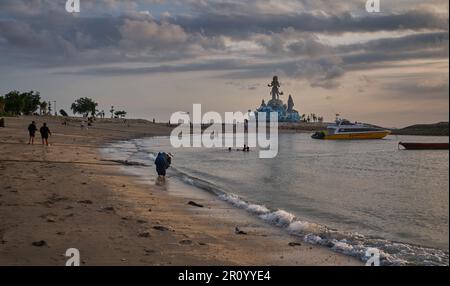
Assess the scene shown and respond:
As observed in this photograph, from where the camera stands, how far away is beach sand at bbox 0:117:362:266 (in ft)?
27.9

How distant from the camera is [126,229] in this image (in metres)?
10.7

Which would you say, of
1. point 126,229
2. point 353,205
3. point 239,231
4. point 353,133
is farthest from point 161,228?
point 353,133

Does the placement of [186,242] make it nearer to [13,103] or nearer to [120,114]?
[13,103]

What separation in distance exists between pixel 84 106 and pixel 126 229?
14508 cm

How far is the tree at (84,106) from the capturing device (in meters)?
149

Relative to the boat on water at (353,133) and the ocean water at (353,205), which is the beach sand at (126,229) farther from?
the boat on water at (353,133)

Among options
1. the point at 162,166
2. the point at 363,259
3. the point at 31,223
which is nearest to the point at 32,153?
the point at 162,166

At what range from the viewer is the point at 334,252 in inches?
424

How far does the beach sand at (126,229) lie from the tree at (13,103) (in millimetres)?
86156

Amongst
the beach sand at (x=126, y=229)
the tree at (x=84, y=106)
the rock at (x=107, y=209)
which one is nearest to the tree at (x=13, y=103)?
the tree at (x=84, y=106)

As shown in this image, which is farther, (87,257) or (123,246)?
(123,246)
